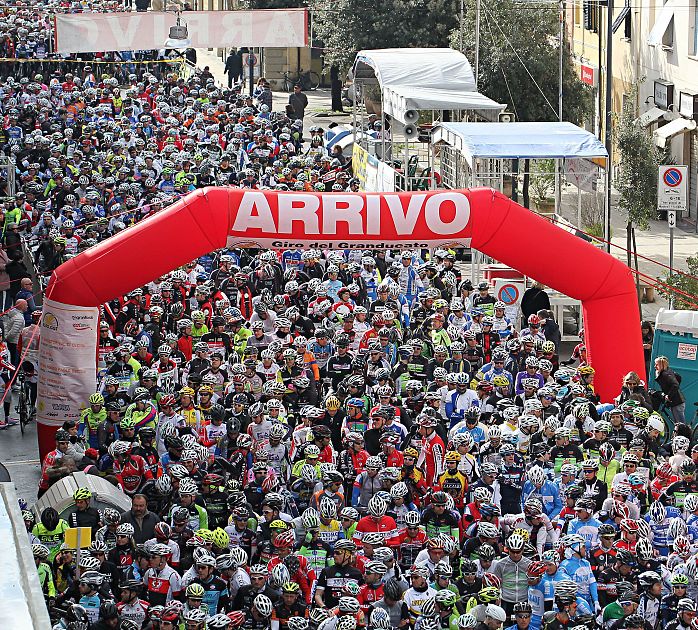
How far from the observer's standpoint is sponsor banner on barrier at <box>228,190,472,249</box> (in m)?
17.8

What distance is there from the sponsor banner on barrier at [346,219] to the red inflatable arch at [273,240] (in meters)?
0.01

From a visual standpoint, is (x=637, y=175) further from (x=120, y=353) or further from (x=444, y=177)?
(x=120, y=353)

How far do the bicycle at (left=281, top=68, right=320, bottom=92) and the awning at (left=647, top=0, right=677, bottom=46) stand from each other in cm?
2243

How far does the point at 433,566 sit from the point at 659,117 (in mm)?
25644

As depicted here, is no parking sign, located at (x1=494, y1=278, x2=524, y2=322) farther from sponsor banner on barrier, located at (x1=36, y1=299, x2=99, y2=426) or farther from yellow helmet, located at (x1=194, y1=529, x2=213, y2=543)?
yellow helmet, located at (x1=194, y1=529, x2=213, y2=543)

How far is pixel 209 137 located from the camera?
33.6 m

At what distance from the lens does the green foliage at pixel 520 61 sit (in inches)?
1516

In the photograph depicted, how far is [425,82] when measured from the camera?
3012cm

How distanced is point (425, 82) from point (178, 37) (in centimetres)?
1170

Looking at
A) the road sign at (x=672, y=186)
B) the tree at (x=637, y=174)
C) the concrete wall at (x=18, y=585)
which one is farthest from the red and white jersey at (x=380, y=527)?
the tree at (x=637, y=174)

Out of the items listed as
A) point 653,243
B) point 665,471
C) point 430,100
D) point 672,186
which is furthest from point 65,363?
point 653,243

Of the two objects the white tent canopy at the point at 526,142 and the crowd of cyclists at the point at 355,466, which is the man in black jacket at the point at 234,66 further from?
the crowd of cyclists at the point at 355,466

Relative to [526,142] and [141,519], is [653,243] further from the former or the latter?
[141,519]

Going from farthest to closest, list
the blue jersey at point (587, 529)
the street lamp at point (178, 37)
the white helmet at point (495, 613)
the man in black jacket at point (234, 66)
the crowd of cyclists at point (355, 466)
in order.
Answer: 1. the man in black jacket at point (234, 66)
2. the street lamp at point (178, 37)
3. the blue jersey at point (587, 529)
4. the crowd of cyclists at point (355, 466)
5. the white helmet at point (495, 613)
